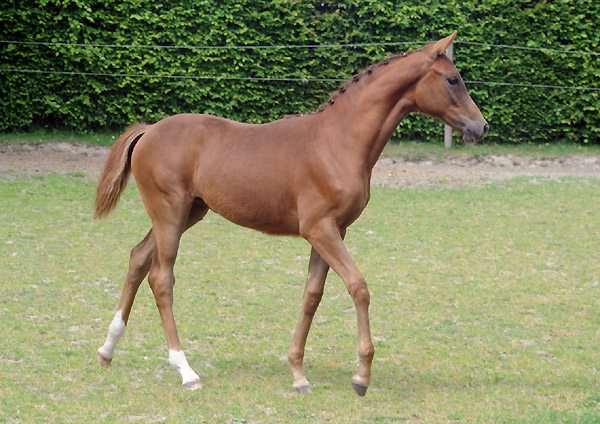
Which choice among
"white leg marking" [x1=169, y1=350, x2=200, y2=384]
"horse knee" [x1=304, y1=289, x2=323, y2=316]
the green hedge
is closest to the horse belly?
"horse knee" [x1=304, y1=289, x2=323, y2=316]

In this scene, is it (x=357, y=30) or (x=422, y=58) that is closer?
(x=422, y=58)

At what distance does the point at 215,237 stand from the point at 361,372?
535cm

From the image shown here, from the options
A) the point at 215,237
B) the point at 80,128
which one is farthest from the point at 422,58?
the point at 80,128

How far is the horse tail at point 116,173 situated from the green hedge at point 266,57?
28.4ft

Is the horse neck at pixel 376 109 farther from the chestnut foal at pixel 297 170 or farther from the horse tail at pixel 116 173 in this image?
the horse tail at pixel 116 173

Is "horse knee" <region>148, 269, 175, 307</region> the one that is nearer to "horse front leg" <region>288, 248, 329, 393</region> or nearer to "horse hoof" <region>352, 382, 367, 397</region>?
"horse front leg" <region>288, 248, 329, 393</region>

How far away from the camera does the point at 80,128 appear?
15.1 meters

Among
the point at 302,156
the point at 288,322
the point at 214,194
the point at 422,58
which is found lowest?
the point at 288,322

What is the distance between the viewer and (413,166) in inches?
583

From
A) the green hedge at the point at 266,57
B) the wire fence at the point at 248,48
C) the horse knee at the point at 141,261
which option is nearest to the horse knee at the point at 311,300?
the horse knee at the point at 141,261

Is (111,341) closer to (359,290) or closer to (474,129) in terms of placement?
(359,290)

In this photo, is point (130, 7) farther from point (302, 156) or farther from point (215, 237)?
point (302, 156)

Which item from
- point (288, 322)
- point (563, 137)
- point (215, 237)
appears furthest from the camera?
point (563, 137)

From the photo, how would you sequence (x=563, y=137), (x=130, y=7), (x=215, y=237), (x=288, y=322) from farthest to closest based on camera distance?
(x=563, y=137), (x=130, y=7), (x=215, y=237), (x=288, y=322)
